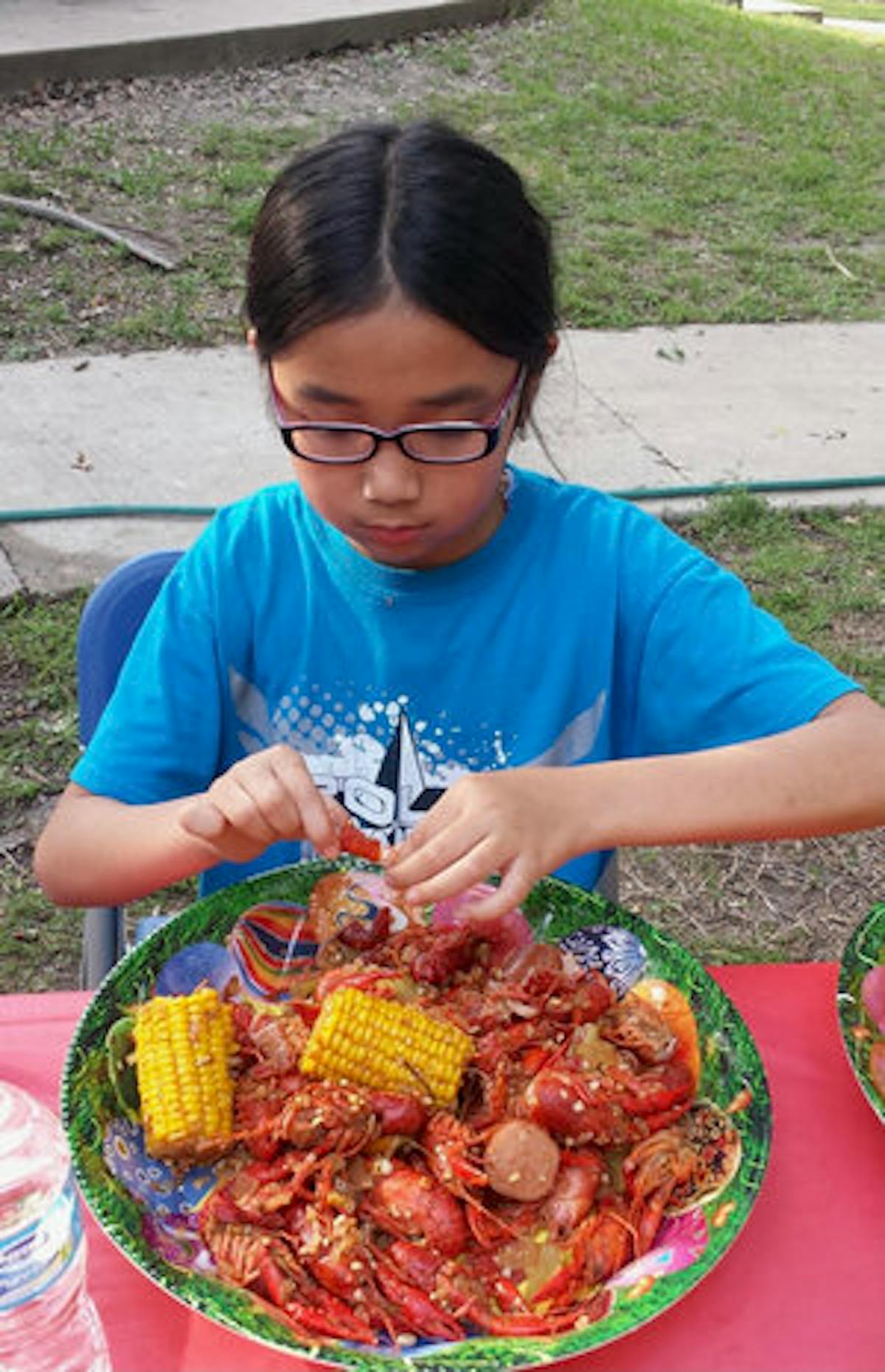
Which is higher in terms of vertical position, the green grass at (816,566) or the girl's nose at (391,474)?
the girl's nose at (391,474)

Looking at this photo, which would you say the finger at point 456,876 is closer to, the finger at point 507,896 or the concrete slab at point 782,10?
the finger at point 507,896

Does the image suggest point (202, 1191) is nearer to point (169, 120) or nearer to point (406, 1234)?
point (406, 1234)

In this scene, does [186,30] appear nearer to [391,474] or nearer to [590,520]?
[590,520]

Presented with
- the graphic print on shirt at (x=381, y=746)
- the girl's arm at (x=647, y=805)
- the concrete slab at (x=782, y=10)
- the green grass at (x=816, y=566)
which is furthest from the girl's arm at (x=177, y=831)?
the concrete slab at (x=782, y=10)

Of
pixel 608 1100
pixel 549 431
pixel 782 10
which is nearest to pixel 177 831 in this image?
pixel 608 1100

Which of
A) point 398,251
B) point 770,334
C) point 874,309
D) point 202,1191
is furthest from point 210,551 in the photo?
point 874,309

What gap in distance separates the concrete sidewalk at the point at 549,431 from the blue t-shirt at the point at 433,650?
99.8 inches

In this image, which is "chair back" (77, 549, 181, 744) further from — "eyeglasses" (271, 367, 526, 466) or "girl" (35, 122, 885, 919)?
"eyeglasses" (271, 367, 526, 466)

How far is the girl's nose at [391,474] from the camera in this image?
67.7 inches

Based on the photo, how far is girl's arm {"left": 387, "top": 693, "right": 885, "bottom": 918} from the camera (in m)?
1.50

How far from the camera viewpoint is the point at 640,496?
5.18m

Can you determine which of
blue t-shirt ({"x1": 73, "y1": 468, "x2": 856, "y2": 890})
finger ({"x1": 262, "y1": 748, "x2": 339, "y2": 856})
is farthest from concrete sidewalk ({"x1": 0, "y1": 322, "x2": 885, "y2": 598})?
finger ({"x1": 262, "y1": 748, "x2": 339, "y2": 856})

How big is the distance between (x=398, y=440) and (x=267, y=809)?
1.49ft

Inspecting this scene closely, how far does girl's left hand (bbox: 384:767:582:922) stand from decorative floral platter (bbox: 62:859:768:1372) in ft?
0.41
